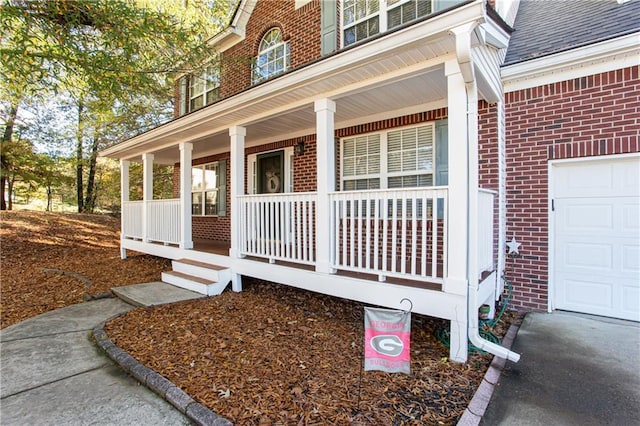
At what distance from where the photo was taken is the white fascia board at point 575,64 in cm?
389

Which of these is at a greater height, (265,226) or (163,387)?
(265,226)

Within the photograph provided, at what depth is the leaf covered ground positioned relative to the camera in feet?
8.13

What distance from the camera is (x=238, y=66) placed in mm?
8617

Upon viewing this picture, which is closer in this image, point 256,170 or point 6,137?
point 256,170

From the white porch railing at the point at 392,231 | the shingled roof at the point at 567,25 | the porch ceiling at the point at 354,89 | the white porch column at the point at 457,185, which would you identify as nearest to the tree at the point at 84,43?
the porch ceiling at the point at 354,89

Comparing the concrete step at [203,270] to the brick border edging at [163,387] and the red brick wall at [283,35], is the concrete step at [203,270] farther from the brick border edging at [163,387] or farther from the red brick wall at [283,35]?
the red brick wall at [283,35]

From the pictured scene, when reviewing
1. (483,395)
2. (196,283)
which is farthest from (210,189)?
(483,395)

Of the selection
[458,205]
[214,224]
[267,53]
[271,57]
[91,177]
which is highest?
[267,53]

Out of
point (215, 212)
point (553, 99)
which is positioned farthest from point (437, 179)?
point (215, 212)

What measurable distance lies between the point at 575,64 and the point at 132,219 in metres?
9.72

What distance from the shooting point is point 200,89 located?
9844 mm

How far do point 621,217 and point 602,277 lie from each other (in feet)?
2.70

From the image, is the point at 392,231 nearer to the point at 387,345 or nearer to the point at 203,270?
the point at 387,345

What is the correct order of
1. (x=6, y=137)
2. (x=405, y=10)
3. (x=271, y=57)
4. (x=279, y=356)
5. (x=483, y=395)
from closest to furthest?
(x=483, y=395)
(x=279, y=356)
(x=405, y=10)
(x=271, y=57)
(x=6, y=137)
